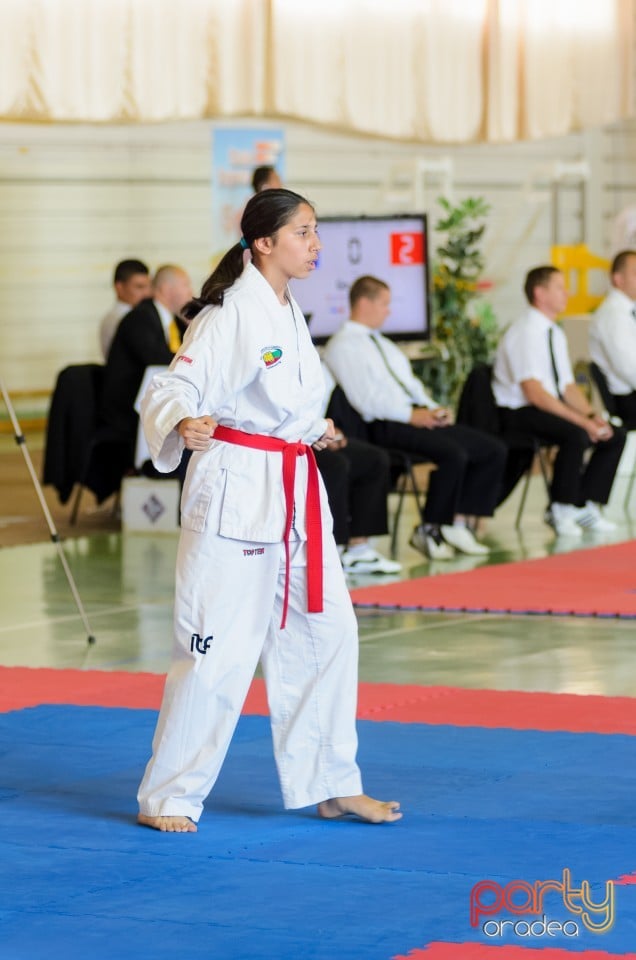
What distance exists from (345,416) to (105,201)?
655 centimetres


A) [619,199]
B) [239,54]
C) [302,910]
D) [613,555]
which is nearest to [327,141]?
[239,54]

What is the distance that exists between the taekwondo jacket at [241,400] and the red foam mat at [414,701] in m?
1.31

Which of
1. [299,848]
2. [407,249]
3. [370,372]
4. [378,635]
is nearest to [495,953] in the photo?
[299,848]

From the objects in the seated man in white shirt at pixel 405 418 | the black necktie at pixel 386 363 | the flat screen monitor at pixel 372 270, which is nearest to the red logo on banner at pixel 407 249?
the flat screen monitor at pixel 372 270

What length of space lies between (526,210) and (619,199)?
143 centimetres

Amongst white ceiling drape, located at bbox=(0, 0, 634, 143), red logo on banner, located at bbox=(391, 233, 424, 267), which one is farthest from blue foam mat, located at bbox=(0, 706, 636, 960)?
white ceiling drape, located at bbox=(0, 0, 634, 143)

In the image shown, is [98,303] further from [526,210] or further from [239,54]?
[526,210]

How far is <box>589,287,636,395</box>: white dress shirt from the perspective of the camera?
9773 mm

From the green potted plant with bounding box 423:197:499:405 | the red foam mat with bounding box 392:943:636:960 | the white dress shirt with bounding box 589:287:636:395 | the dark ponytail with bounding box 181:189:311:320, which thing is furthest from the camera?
the green potted plant with bounding box 423:197:499:405

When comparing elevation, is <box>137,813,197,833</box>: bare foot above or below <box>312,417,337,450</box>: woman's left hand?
below

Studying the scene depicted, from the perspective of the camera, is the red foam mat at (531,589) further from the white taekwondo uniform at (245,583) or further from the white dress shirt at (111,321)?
the white dress shirt at (111,321)

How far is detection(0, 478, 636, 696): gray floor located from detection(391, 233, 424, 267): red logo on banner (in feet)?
9.54

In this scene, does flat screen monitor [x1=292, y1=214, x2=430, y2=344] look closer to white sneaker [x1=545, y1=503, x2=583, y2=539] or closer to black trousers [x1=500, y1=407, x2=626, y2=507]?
black trousers [x1=500, y1=407, x2=626, y2=507]

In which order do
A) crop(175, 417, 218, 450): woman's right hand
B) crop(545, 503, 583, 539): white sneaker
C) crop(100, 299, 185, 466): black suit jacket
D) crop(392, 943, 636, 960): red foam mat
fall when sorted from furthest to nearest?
crop(100, 299, 185, 466): black suit jacket < crop(545, 503, 583, 539): white sneaker < crop(175, 417, 218, 450): woman's right hand < crop(392, 943, 636, 960): red foam mat
